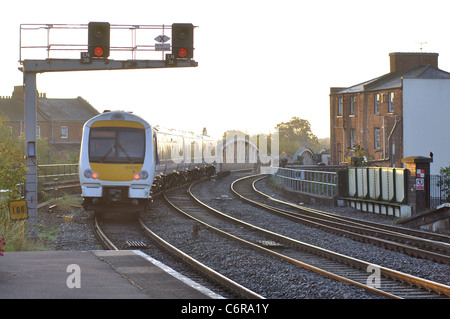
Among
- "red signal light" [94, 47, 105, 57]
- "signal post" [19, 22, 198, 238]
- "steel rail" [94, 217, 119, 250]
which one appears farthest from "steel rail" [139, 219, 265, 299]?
"red signal light" [94, 47, 105, 57]

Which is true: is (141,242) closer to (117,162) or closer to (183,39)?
(183,39)

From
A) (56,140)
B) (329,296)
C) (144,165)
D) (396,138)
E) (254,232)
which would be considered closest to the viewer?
(329,296)

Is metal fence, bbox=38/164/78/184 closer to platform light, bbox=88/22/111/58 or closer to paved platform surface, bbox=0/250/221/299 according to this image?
platform light, bbox=88/22/111/58

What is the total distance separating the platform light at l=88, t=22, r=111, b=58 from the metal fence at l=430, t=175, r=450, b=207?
13.6 m

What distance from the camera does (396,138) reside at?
43438 millimetres

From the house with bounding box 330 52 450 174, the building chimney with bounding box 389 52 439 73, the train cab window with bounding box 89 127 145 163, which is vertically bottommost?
the train cab window with bounding box 89 127 145 163

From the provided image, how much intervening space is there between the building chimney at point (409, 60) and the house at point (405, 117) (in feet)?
2.05

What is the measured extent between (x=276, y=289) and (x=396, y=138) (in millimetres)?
35384

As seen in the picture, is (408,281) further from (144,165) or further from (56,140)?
(56,140)

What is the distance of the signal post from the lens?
50.4 ft

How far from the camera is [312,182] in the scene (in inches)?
1176

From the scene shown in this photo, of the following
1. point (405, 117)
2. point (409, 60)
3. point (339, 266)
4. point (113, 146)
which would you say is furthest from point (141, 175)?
point (409, 60)

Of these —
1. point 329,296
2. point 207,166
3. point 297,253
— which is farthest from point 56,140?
point 329,296

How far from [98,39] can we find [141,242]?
191 inches
